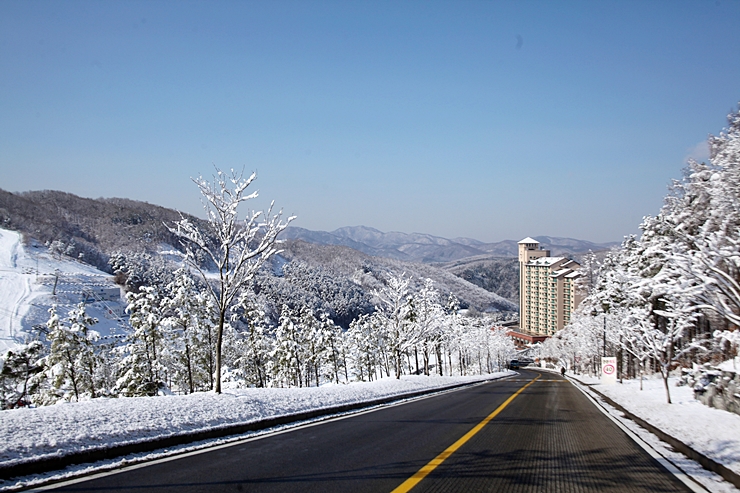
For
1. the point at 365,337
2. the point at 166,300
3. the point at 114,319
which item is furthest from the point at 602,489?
the point at 114,319

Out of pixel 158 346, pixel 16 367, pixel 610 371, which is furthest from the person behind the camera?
pixel 158 346

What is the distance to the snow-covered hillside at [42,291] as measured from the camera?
335 feet

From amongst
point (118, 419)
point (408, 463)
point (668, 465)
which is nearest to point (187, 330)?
point (118, 419)

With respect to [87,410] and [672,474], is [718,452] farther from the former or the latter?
[87,410]

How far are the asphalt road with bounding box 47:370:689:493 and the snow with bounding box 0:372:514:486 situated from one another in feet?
3.69

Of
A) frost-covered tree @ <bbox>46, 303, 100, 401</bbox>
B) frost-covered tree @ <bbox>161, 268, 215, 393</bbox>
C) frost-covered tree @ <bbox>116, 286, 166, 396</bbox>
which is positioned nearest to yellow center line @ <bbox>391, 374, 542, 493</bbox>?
frost-covered tree @ <bbox>116, 286, 166, 396</bbox>

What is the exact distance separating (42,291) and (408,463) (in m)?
140

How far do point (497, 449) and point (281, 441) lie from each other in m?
3.86

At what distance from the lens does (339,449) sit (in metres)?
8.42

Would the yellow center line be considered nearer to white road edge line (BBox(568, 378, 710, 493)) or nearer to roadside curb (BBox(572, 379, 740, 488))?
white road edge line (BBox(568, 378, 710, 493))

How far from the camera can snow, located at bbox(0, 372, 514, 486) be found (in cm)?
685

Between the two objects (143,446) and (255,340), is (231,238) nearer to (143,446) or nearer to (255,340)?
(143,446)

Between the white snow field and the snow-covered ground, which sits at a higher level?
the white snow field

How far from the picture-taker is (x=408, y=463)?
748 cm
